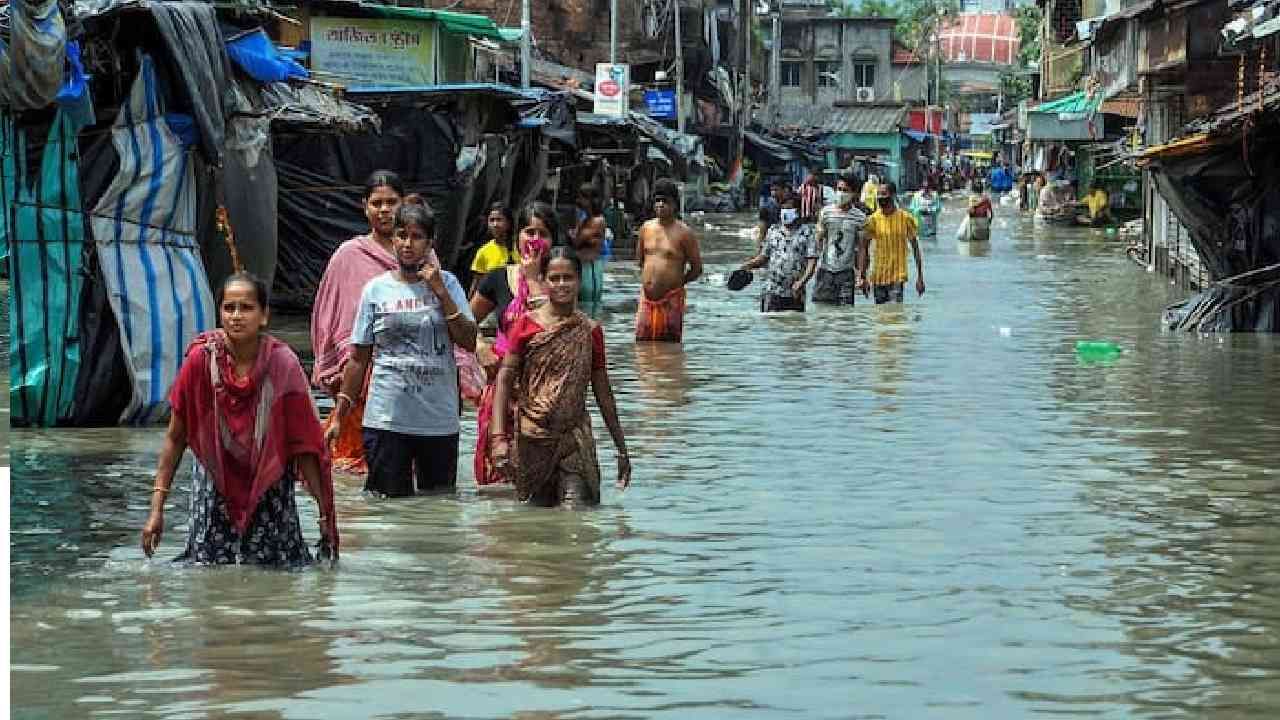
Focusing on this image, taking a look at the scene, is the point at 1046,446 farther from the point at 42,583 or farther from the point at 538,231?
the point at 42,583

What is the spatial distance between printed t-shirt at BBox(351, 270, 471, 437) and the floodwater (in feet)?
1.44

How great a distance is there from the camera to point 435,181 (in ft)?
70.7

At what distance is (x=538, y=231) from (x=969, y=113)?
13306 centimetres

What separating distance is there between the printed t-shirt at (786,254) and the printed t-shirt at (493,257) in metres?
4.44

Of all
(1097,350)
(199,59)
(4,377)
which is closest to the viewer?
(199,59)

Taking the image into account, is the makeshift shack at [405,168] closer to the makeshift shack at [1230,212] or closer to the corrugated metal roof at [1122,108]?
the makeshift shack at [1230,212]

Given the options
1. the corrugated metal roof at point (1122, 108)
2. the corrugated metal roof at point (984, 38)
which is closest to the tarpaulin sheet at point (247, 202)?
the corrugated metal roof at point (1122, 108)

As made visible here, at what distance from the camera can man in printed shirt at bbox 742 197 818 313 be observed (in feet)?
66.0

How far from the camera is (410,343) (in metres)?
8.93

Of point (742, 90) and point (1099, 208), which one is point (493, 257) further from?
point (742, 90)

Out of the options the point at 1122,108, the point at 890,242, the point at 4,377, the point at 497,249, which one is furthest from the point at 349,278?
the point at 1122,108

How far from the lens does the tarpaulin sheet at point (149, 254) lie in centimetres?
1176

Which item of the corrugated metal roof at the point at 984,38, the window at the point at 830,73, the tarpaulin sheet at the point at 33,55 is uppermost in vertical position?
the corrugated metal roof at the point at 984,38

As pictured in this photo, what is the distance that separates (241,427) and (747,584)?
70.8 inches
